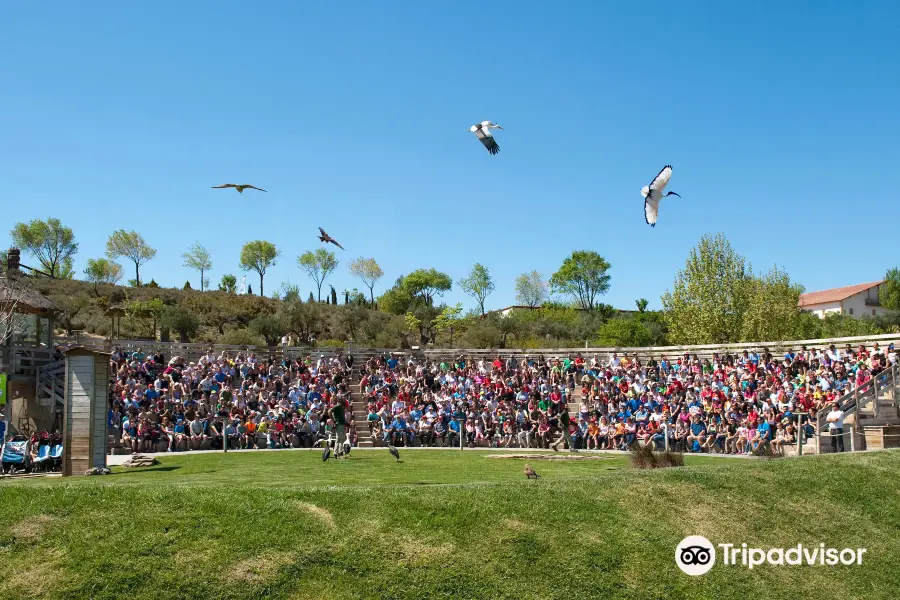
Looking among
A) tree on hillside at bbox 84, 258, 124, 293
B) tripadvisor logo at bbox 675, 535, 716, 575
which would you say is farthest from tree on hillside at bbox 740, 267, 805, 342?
tree on hillside at bbox 84, 258, 124, 293

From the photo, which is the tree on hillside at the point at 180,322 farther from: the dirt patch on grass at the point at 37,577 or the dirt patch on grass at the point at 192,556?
the dirt patch on grass at the point at 192,556

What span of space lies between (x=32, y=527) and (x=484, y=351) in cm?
2934

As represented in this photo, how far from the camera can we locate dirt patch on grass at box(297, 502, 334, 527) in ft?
30.1

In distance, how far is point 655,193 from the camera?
16344 mm

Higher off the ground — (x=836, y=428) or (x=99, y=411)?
(x=99, y=411)

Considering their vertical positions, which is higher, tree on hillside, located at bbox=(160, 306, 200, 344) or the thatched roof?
tree on hillside, located at bbox=(160, 306, 200, 344)

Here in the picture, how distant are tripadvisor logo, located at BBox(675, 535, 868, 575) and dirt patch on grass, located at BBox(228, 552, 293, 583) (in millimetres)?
4779

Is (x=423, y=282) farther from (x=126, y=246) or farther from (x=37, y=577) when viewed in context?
(x=37, y=577)

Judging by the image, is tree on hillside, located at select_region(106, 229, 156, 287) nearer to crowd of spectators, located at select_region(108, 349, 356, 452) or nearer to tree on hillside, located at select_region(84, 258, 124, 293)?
tree on hillside, located at select_region(84, 258, 124, 293)

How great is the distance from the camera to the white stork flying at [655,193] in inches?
637

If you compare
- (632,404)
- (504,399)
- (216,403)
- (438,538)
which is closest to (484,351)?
(504,399)

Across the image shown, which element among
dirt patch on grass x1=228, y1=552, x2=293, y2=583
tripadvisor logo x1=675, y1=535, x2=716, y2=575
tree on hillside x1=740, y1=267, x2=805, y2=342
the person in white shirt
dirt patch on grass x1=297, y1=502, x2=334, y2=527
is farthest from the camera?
tree on hillside x1=740, y1=267, x2=805, y2=342

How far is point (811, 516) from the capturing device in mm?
11156

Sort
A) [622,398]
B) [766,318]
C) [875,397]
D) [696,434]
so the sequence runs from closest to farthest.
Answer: [875,397]
[696,434]
[622,398]
[766,318]
